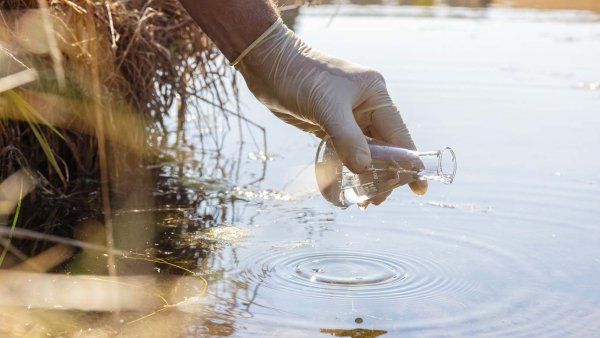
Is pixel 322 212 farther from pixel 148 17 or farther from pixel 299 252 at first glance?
pixel 148 17

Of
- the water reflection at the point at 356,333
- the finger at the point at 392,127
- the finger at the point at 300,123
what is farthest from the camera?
the finger at the point at 300,123

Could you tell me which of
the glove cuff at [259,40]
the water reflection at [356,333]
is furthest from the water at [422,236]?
the glove cuff at [259,40]

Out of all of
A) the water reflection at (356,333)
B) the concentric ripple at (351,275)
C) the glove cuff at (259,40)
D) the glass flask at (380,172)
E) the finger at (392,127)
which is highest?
the glove cuff at (259,40)

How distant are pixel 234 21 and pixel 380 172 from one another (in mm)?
591

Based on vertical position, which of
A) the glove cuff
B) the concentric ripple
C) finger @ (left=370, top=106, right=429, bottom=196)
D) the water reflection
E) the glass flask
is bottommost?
the water reflection

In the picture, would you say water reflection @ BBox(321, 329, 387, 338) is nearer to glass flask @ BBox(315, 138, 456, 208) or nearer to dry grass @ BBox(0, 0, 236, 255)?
glass flask @ BBox(315, 138, 456, 208)

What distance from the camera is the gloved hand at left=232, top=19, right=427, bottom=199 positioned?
2.81m

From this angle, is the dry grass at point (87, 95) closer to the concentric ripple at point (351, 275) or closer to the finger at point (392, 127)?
the concentric ripple at point (351, 275)

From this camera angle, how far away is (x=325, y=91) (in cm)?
282

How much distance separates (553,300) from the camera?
284 centimetres

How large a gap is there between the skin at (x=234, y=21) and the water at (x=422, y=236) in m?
0.34

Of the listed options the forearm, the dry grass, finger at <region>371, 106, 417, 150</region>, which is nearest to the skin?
the forearm

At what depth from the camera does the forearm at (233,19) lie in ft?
9.23

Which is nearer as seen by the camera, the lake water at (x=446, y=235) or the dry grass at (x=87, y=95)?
the lake water at (x=446, y=235)
